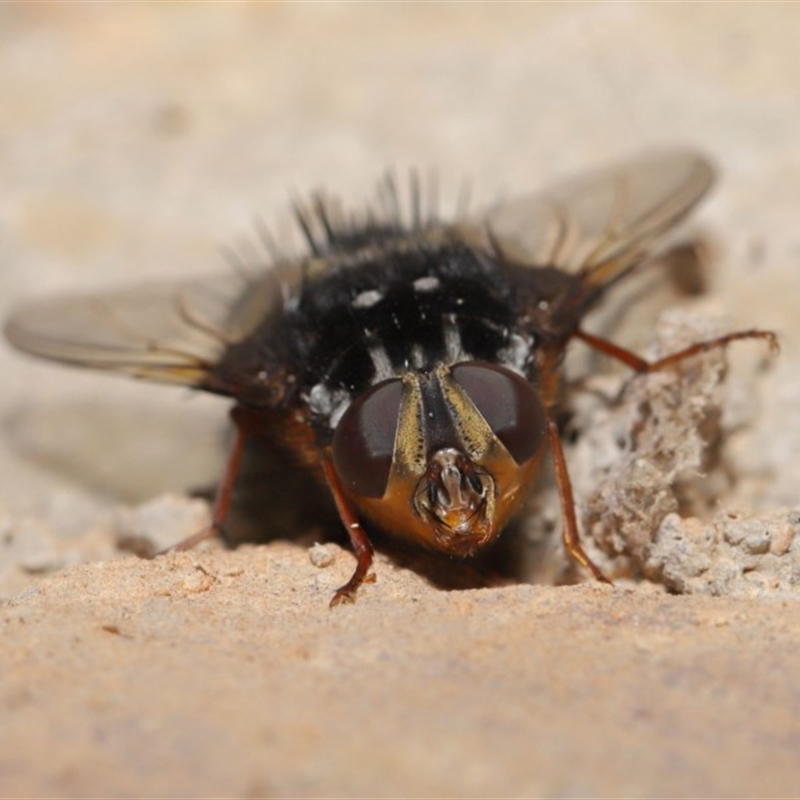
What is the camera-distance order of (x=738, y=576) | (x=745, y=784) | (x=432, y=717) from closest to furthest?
(x=745, y=784)
(x=432, y=717)
(x=738, y=576)

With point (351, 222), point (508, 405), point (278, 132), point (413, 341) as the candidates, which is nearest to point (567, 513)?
point (508, 405)

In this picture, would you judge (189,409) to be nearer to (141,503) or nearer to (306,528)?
(141,503)

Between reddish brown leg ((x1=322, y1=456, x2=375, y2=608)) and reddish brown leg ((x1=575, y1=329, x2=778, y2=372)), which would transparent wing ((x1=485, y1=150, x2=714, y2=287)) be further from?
reddish brown leg ((x1=322, y1=456, x2=375, y2=608))

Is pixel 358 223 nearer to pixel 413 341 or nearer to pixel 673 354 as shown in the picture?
pixel 413 341

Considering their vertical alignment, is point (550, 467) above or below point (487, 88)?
below

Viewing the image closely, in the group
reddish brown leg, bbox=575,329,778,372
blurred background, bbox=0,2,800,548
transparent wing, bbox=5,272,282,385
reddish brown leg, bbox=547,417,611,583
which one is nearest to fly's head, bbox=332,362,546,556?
reddish brown leg, bbox=547,417,611,583

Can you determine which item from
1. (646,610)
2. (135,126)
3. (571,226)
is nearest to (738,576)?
(646,610)

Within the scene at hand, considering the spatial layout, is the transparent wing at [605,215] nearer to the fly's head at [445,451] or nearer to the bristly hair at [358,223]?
the bristly hair at [358,223]
